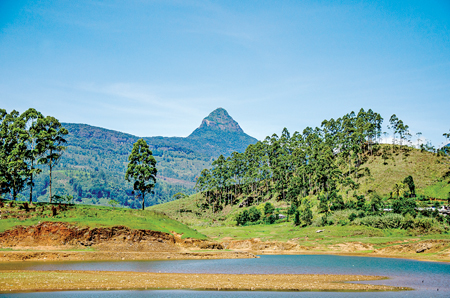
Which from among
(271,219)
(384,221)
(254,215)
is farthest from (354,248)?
(254,215)

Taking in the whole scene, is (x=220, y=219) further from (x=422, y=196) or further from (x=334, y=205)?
(x=422, y=196)

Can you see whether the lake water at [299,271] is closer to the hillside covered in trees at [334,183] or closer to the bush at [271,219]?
the hillside covered in trees at [334,183]

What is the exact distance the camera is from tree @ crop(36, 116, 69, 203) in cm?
6600

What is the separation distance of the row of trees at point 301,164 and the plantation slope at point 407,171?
511 cm

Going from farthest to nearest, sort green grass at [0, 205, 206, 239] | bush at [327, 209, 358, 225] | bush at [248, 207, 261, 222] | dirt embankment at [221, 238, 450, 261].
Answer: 1. bush at [248, 207, 261, 222]
2. bush at [327, 209, 358, 225]
3. dirt embankment at [221, 238, 450, 261]
4. green grass at [0, 205, 206, 239]

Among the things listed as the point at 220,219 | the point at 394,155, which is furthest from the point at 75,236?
the point at 394,155

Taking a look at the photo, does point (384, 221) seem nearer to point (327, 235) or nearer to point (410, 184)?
point (327, 235)

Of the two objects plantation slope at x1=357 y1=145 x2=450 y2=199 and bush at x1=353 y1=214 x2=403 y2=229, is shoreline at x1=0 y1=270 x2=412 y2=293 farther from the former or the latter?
plantation slope at x1=357 y1=145 x2=450 y2=199

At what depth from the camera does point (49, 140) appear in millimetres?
66438

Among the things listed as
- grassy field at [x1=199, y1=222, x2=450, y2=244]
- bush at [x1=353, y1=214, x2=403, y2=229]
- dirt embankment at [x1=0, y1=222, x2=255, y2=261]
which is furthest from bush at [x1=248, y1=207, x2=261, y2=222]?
dirt embankment at [x1=0, y1=222, x2=255, y2=261]

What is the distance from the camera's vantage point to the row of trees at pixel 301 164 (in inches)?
4857

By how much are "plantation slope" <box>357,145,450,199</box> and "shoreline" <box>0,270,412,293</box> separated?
8036cm

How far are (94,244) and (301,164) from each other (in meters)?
104

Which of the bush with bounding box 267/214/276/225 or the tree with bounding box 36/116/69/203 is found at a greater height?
the tree with bounding box 36/116/69/203
